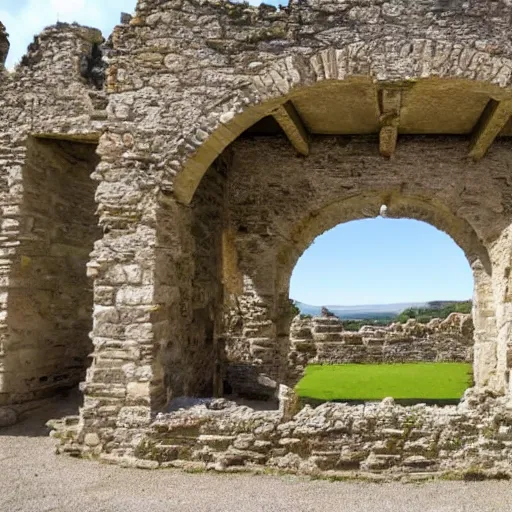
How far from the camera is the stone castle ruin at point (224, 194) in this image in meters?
4.30

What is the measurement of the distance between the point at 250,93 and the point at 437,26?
1.58 m

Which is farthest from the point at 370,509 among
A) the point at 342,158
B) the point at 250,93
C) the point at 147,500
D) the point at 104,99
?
the point at 342,158

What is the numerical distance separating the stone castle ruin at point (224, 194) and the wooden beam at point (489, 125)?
29 millimetres

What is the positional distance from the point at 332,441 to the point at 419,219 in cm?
412

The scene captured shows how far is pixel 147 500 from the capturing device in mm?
3650

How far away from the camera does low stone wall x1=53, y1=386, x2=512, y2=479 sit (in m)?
4.16

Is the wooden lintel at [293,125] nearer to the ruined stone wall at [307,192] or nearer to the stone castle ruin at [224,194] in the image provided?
the stone castle ruin at [224,194]

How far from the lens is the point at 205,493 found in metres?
3.78

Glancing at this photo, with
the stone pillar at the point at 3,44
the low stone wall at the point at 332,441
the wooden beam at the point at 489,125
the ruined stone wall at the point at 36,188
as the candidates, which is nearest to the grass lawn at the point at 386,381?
the wooden beam at the point at 489,125

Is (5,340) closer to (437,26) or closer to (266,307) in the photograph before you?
(266,307)

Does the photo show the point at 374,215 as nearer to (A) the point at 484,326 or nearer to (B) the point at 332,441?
(A) the point at 484,326

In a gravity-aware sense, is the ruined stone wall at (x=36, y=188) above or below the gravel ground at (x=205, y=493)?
above

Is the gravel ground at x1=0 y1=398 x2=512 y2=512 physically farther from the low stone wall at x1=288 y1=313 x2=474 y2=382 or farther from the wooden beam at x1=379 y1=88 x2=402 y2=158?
the low stone wall at x1=288 y1=313 x2=474 y2=382

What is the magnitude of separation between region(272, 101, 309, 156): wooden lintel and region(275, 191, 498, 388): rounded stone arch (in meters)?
0.90
